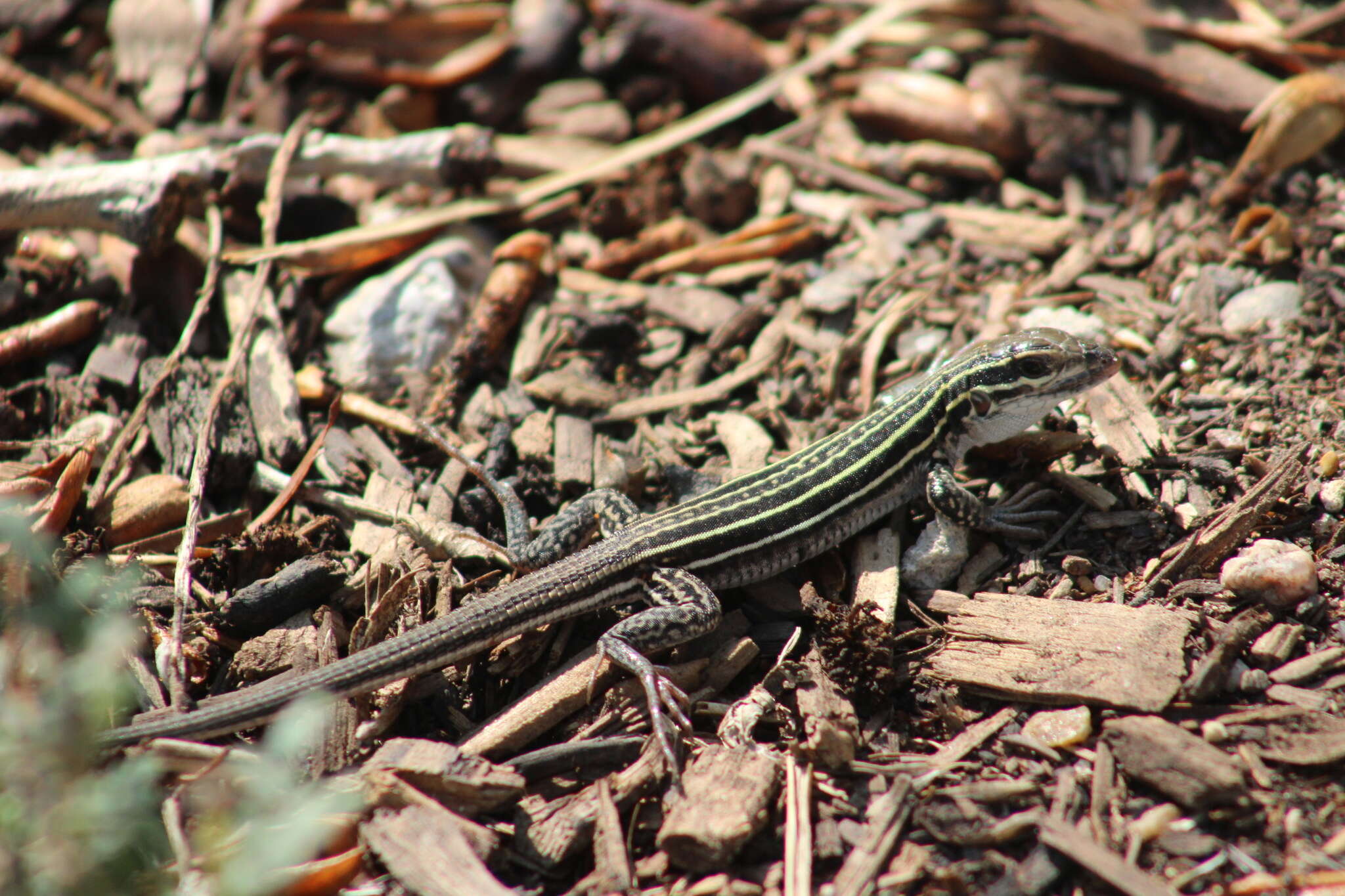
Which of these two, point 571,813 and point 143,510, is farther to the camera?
point 143,510

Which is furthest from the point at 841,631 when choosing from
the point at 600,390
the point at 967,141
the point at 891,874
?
the point at 967,141

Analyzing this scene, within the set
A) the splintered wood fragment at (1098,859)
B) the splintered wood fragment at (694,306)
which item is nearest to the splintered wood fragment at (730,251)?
the splintered wood fragment at (694,306)

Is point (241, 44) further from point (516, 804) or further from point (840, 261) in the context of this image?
point (516, 804)

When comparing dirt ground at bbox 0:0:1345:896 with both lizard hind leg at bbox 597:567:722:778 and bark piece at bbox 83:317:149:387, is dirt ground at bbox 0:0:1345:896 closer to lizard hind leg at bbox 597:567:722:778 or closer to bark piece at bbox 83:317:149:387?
bark piece at bbox 83:317:149:387

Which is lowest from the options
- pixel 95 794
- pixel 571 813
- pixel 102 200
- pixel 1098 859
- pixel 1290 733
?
pixel 571 813

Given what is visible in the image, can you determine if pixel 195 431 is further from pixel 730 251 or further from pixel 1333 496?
pixel 1333 496

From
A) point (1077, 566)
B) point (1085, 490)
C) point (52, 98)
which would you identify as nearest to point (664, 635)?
point (1077, 566)

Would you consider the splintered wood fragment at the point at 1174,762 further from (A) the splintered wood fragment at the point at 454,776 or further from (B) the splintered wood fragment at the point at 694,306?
(B) the splintered wood fragment at the point at 694,306
